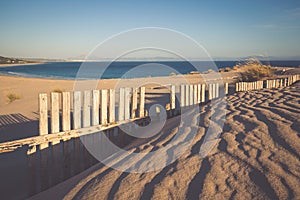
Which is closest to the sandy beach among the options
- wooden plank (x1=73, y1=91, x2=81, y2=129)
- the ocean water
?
wooden plank (x1=73, y1=91, x2=81, y2=129)

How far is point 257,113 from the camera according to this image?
5391 millimetres

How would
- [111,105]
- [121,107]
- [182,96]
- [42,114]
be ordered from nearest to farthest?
[42,114], [111,105], [121,107], [182,96]

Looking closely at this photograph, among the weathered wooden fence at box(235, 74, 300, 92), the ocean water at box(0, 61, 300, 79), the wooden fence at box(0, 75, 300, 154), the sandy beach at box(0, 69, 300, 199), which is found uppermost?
the ocean water at box(0, 61, 300, 79)

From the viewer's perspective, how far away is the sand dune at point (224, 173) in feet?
9.18

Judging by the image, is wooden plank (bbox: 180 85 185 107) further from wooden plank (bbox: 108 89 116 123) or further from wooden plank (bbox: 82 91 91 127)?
wooden plank (bbox: 82 91 91 127)

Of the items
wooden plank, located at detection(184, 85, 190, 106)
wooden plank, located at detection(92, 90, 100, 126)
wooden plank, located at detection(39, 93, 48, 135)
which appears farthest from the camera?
wooden plank, located at detection(184, 85, 190, 106)

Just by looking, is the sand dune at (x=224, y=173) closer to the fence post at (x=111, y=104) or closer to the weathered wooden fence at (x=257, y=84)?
the fence post at (x=111, y=104)

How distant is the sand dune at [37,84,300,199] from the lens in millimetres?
2799

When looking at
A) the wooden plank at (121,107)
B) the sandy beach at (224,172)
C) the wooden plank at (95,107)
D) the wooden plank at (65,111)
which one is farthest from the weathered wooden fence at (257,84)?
the wooden plank at (65,111)

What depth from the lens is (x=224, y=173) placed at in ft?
10.3

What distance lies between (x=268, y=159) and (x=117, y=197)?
6.30 feet

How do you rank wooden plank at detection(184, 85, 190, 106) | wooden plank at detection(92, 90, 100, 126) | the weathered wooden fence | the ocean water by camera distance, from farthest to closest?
the ocean water, the weathered wooden fence, wooden plank at detection(184, 85, 190, 106), wooden plank at detection(92, 90, 100, 126)

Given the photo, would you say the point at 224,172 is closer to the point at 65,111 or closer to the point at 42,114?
the point at 65,111

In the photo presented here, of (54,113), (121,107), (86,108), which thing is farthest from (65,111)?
(121,107)
